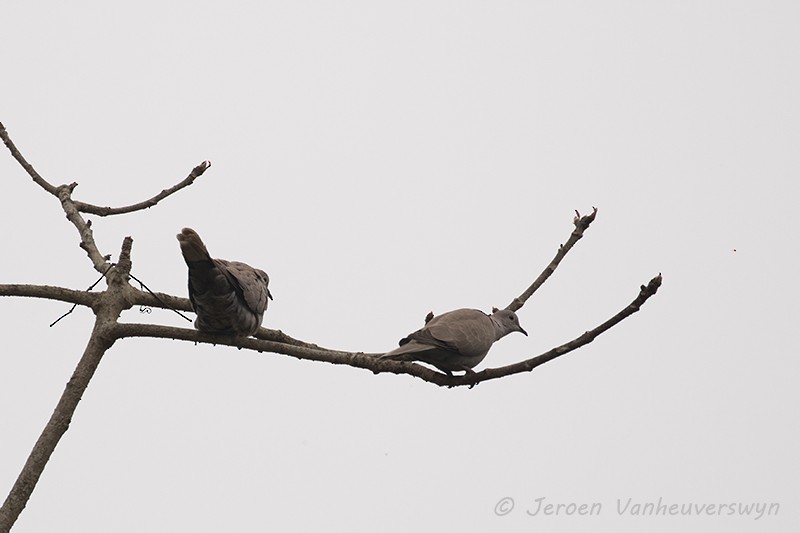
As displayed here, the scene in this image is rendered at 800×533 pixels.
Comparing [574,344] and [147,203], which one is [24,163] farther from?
[574,344]

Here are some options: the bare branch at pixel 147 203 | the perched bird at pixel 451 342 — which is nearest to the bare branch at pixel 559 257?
the perched bird at pixel 451 342

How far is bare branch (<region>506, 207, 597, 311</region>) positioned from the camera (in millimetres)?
5961

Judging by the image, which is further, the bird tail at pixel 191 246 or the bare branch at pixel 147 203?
the bare branch at pixel 147 203

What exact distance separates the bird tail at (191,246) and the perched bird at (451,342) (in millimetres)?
1236

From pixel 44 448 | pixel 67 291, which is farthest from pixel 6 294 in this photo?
pixel 44 448

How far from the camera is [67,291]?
4.74 m

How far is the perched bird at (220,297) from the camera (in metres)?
4.88

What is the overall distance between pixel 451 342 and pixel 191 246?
1.85 meters

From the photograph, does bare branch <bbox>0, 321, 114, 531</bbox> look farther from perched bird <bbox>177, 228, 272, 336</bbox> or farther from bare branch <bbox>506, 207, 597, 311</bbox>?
bare branch <bbox>506, 207, 597, 311</bbox>

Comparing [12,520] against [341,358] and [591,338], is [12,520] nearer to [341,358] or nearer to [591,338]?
[341,358]

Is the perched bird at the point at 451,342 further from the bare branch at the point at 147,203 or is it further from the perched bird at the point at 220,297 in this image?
the bare branch at the point at 147,203

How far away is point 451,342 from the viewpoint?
18.4 feet

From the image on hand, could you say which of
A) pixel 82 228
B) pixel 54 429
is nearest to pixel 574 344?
pixel 54 429

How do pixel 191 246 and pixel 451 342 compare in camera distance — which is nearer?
pixel 191 246
